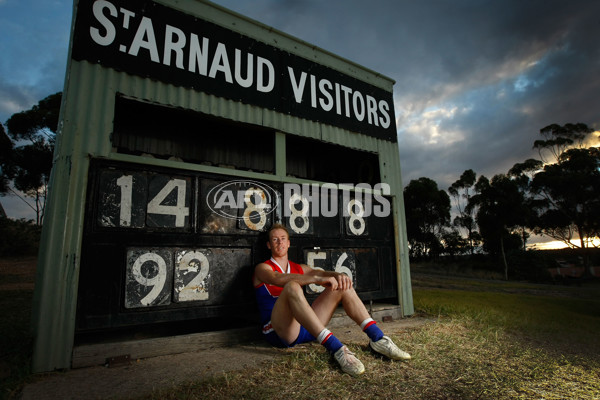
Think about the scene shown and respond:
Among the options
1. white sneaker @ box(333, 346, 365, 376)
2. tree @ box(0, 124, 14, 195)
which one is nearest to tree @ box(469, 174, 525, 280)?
white sneaker @ box(333, 346, 365, 376)

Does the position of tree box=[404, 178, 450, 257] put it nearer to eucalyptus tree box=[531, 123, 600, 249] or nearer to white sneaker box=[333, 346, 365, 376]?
eucalyptus tree box=[531, 123, 600, 249]

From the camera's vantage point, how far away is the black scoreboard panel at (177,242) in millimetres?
2877

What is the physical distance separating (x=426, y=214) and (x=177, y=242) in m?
30.3

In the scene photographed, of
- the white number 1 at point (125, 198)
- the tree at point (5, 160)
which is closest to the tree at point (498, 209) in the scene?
the white number 1 at point (125, 198)

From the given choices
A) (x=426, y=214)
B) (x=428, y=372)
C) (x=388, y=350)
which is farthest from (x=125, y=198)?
(x=426, y=214)

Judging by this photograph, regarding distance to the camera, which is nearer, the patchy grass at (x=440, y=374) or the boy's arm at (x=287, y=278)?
the patchy grass at (x=440, y=374)

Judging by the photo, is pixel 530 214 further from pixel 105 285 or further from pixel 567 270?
pixel 105 285

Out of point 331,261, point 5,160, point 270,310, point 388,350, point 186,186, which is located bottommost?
point 388,350

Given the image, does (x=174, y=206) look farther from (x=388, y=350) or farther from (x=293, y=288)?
(x=388, y=350)

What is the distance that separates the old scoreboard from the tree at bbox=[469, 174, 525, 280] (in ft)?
75.0

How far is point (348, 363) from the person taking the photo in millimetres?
2332

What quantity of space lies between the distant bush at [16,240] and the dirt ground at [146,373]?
18.4 m

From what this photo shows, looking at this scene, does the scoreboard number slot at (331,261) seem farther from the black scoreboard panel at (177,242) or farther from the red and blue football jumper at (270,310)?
the red and blue football jumper at (270,310)

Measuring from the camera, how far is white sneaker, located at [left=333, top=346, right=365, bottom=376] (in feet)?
7.52
